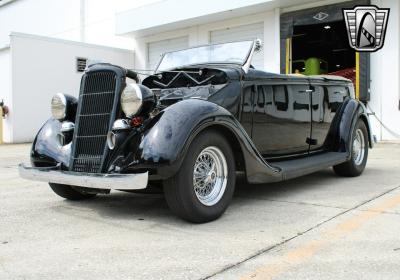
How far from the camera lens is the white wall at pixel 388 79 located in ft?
38.9

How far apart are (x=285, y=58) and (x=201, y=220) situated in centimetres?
1099

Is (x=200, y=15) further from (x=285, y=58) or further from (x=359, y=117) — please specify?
(x=359, y=117)

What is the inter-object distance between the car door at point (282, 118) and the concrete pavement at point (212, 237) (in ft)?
Result: 1.79

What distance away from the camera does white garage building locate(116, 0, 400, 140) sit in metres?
12.0

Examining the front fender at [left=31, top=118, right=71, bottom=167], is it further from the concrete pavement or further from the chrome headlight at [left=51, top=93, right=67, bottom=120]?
the concrete pavement

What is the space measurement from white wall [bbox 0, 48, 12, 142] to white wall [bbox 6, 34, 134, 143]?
0.52 ft

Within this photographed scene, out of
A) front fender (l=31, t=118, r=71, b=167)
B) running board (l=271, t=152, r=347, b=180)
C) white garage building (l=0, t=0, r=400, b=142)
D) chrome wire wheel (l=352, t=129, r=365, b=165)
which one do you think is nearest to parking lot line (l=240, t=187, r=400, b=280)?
running board (l=271, t=152, r=347, b=180)

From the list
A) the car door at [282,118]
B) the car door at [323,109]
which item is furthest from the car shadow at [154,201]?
the car door at [323,109]

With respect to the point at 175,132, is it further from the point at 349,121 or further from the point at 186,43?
the point at 186,43

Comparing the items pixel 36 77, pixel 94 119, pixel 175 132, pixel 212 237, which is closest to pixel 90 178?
pixel 94 119

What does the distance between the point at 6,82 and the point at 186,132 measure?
13.8m

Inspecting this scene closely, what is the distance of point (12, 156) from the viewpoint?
10945 mm

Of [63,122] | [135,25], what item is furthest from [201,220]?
[135,25]

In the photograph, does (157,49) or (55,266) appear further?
(157,49)
